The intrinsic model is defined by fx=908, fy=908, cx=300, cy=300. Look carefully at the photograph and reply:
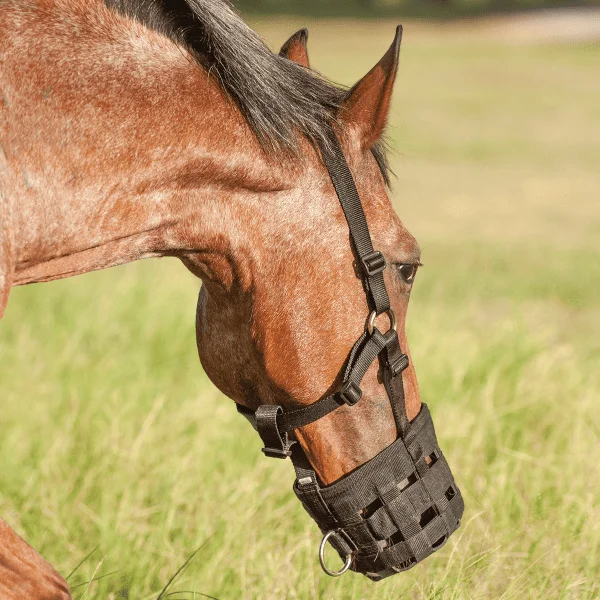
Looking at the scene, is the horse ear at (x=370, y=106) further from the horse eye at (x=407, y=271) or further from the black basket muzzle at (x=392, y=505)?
the black basket muzzle at (x=392, y=505)

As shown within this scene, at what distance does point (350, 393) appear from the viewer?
214 cm

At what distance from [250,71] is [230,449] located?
2241mm

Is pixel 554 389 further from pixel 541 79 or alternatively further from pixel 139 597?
pixel 541 79

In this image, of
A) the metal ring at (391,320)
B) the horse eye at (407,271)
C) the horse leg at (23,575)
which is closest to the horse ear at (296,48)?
the horse eye at (407,271)

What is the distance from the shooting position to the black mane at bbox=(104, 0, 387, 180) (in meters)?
2.04

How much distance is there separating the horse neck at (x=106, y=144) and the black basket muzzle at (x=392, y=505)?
70 cm

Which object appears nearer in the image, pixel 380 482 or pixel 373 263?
pixel 373 263

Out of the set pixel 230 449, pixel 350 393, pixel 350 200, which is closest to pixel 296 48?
pixel 350 200

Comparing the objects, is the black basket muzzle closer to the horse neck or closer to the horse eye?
the horse eye

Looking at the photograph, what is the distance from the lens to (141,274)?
6.40 m

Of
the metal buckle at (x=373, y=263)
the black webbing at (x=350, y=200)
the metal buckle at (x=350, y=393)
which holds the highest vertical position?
the black webbing at (x=350, y=200)

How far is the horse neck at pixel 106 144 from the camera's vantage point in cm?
184

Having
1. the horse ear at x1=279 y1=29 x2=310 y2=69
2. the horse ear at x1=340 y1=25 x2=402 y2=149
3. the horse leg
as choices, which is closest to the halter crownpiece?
the horse ear at x1=340 y1=25 x2=402 y2=149

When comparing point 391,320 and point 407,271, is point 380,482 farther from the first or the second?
point 407,271
